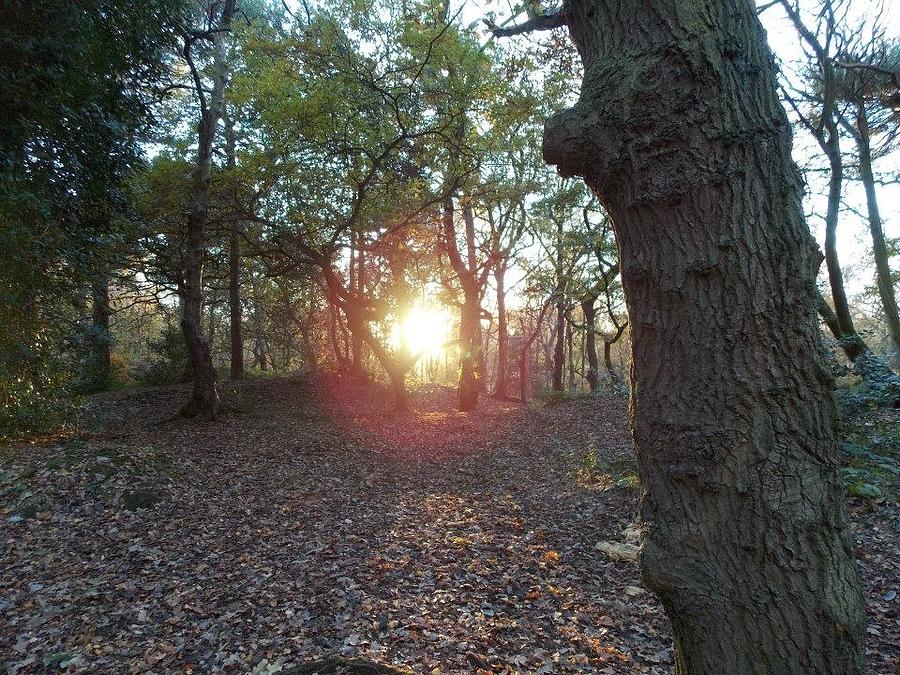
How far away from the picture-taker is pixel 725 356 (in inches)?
56.0

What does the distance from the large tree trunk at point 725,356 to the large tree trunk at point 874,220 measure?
1147 cm

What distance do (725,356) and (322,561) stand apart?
4.03 metres

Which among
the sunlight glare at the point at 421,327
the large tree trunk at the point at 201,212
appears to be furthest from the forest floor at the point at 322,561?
the sunlight glare at the point at 421,327

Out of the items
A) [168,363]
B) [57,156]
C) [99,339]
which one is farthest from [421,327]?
[57,156]

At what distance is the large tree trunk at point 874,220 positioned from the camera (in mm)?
9955

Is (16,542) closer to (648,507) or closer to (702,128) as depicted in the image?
(648,507)

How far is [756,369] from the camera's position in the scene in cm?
140

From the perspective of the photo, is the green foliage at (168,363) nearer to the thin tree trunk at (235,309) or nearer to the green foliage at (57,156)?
the thin tree trunk at (235,309)

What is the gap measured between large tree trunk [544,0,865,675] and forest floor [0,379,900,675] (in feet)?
6.13

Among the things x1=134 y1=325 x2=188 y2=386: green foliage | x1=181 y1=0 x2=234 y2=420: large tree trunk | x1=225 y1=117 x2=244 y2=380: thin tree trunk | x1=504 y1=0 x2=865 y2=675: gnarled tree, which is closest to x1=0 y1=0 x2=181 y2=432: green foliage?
x1=181 y1=0 x2=234 y2=420: large tree trunk

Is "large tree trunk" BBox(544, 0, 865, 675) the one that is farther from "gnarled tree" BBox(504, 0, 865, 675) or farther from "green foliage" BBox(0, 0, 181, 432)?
"green foliage" BBox(0, 0, 181, 432)

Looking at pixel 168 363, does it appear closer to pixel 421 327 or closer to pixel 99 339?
pixel 99 339

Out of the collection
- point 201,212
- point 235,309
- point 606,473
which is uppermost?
point 201,212

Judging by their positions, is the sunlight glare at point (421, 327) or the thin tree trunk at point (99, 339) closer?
the thin tree trunk at point (99, 339)
